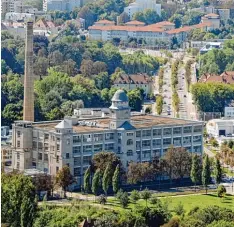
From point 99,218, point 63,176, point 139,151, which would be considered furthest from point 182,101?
point 99,218

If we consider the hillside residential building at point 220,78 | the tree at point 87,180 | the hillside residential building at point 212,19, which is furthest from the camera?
the hillside residential building at point 212,19

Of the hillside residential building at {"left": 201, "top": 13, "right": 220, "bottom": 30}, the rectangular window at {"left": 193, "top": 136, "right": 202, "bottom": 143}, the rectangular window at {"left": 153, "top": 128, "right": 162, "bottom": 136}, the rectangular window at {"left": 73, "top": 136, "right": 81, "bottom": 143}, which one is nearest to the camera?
the rectangular window at {"left": 73, "top": 136, "right": 81, "bottom": 143}

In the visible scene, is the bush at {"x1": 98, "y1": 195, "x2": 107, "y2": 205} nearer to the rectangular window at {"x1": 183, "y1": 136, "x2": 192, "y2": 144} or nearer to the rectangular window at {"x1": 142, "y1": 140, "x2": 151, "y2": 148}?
the rectangular window at {"x1": 142, "y1": 140, "x2": 151, "y2": 148}

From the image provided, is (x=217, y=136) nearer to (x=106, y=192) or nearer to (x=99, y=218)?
(x=106, y=192)

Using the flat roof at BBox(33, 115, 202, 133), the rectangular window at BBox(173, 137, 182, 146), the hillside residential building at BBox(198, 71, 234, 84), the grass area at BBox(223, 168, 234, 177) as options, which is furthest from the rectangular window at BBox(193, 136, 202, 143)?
the hillside residential building at BBox(198, 71, 234, 84)

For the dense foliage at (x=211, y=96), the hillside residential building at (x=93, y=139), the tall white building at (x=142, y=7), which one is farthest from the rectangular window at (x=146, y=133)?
the tall white building at (x=142, y=7)

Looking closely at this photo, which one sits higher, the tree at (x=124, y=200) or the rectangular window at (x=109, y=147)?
the rectangular window at (x=109, y=147)

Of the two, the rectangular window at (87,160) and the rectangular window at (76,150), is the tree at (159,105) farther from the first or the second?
the rectangular window at (76,150)
